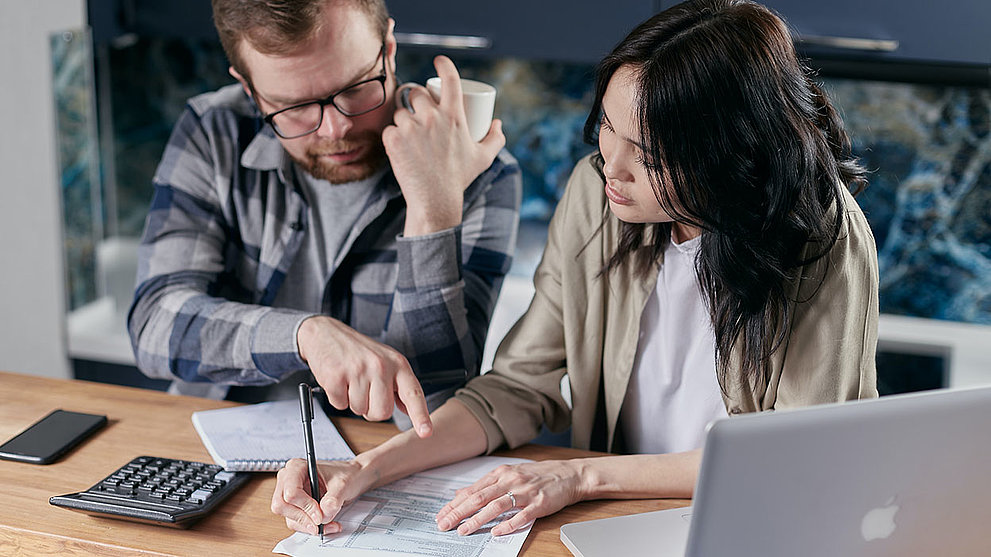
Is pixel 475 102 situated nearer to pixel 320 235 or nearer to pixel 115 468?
pixel 320 235

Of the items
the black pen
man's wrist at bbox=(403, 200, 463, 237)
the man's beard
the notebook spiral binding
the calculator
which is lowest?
the notebook spiral binding

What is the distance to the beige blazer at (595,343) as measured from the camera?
1.17 metres

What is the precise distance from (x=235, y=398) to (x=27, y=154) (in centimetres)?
116

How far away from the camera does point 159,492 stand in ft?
3.52

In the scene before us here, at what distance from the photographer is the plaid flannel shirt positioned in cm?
145

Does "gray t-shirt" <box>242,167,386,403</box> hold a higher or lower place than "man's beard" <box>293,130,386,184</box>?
lower

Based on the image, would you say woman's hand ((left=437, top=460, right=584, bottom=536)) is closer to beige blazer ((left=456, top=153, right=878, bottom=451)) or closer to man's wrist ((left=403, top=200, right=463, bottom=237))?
beige blazer ((left=456, top=153, right=878, bottom=451))

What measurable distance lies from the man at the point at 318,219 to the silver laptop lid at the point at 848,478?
0.52 meters

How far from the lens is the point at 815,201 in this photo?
1.12 m

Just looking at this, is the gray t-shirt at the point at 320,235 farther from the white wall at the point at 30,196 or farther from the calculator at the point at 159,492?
the white wall at the point at 30,196

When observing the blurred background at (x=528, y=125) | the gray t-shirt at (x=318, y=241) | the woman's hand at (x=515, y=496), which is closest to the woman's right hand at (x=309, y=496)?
the woman's hand at (x=515, y=496)

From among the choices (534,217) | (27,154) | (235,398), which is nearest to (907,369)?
(534,217)

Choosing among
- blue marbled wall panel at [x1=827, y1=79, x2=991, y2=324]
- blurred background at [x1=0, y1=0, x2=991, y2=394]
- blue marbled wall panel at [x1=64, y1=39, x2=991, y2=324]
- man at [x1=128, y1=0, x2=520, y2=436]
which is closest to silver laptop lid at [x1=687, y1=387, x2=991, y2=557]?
man at [x1=128, y1=0, x2=520, y2=436]

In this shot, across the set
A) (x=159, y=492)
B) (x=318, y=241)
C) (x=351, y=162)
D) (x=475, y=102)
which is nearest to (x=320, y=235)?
(x=318, y=241)
